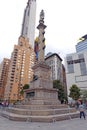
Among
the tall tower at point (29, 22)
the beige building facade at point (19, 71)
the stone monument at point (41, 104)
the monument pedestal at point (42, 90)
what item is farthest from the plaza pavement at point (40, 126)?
the tall tower at point (29, 22)

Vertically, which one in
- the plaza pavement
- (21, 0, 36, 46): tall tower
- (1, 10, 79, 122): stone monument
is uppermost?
(21, 0, 36, 46): tall tower

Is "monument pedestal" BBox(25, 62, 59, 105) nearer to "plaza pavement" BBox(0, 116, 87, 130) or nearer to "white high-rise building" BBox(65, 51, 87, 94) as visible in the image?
"plaza pavement" BBox(0, 116, 87, 130)

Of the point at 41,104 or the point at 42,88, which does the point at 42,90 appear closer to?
the point at 42,88

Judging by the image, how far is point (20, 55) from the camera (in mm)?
88062

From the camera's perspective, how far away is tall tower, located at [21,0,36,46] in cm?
13412

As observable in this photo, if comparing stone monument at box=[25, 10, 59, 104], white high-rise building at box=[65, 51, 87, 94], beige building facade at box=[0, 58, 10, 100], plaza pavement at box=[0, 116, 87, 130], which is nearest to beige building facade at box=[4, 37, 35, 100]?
beige building facade at box=[0, 58, 10, 100]

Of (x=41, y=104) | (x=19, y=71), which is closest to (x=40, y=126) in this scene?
(x=41, y=104)

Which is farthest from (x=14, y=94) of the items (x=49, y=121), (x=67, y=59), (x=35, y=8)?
(x=35, y=8)

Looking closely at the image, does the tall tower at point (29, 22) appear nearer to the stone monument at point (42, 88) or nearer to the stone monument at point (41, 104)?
the stone monument at point (42, 88)

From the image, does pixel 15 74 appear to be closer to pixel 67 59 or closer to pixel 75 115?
pixel 67 59

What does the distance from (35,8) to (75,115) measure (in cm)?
15759

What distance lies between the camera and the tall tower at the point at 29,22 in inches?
5281

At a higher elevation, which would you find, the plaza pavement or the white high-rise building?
the white high-rise building

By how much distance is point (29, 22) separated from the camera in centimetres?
13925
